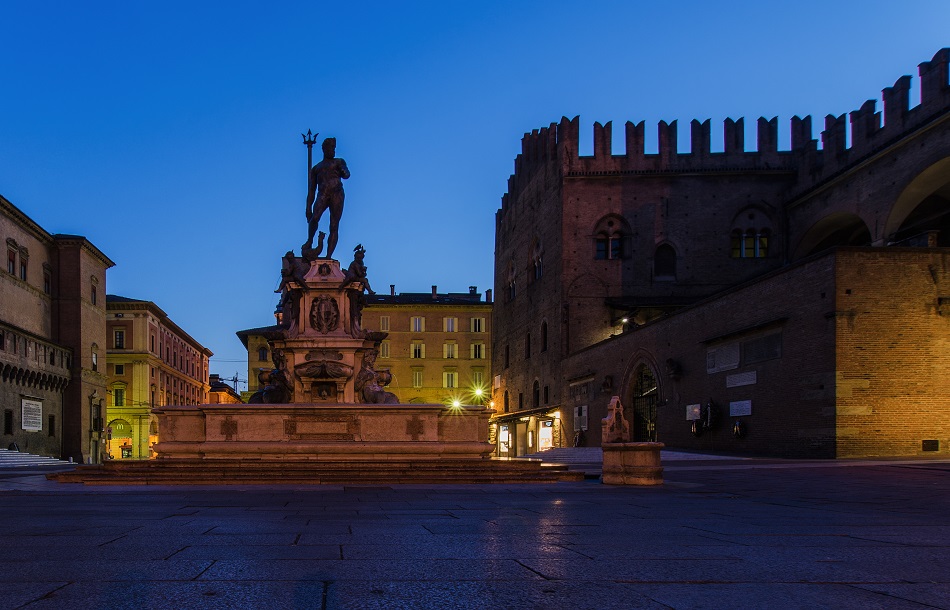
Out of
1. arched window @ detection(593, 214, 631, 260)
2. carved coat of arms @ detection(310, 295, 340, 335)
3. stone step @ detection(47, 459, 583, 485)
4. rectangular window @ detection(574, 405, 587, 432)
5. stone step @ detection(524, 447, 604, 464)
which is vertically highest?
arched window @ detection(593, 214, 631, 260)

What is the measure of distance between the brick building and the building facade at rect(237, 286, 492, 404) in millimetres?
19036

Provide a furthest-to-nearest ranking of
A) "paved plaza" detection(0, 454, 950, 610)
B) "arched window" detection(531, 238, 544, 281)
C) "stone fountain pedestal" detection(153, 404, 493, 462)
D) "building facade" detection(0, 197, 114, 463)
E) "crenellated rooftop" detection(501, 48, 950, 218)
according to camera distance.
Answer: "arched window" detection(531, 238, 544, 281) → "building facade" detection(0, 197, 114, 463) → "crenellated rooftop" detection(501, 48, 950, 218) → "stone fountain pedestal" detection(153, 404, 493, 462) → "paved plaza" detection(0, 454, 950, 610)

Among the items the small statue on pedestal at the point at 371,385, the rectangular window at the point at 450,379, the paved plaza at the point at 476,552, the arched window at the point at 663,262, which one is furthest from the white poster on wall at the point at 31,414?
the paved plaza at the point at 476,552

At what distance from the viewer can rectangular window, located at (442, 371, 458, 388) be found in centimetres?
7838

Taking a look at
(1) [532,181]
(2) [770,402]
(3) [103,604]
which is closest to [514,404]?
(1) [532,181]

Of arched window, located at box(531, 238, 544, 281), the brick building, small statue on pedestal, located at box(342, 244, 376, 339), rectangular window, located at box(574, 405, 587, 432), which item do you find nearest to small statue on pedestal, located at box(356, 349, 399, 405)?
small statue on pedestal, located at box(342, 244, 376, 339)

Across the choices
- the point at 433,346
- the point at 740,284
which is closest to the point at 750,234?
the point at 740,284

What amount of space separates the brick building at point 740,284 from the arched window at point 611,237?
0.11 metres

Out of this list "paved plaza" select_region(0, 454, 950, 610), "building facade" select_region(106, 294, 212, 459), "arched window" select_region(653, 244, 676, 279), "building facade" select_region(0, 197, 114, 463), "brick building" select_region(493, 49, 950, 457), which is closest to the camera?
"paved plaza" select_region(0, 454, 950, 610)

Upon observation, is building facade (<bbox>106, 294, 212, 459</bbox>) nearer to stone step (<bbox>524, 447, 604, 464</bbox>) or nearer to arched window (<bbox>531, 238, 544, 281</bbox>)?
arched window (<bbox>531, 238, 544, 281</bbox>)

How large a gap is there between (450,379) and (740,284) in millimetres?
52537

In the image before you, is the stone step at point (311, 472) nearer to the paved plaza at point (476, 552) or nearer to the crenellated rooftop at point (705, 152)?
the paved plaza at point (476, 552)

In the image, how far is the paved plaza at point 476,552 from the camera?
12.5 feet

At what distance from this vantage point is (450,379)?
78.6m
